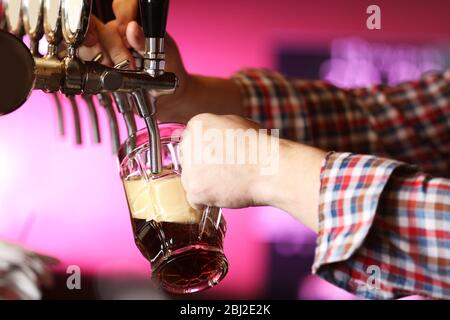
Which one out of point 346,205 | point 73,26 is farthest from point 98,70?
point 346,205

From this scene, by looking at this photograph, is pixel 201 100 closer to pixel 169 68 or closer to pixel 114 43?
pixel 169 68

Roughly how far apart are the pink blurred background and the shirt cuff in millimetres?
1940

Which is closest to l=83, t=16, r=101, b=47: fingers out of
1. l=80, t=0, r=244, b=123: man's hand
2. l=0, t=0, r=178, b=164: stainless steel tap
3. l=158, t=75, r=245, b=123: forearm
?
l=80, t=0, r=244, b=123: man's hand

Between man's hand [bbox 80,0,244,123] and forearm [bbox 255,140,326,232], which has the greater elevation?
man's hand [bbox 80,0,244,123]

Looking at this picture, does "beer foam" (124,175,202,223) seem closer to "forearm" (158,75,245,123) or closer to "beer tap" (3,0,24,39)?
"beer tap" (3,0,24,39)

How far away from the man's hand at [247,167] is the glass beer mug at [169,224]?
2 centimetres

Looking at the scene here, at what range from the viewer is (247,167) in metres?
0.85

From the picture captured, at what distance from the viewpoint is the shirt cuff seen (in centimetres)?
80

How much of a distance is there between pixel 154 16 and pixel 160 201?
0.66 feet

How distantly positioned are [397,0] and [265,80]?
6.12 ft

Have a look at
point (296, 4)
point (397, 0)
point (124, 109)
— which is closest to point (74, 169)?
point (296, 4)

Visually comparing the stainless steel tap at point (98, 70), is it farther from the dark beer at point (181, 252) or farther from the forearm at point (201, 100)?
the forearm at point (201, 100)

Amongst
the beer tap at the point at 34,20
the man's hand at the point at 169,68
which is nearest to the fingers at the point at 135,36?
the man's hand at the point at 169,68
